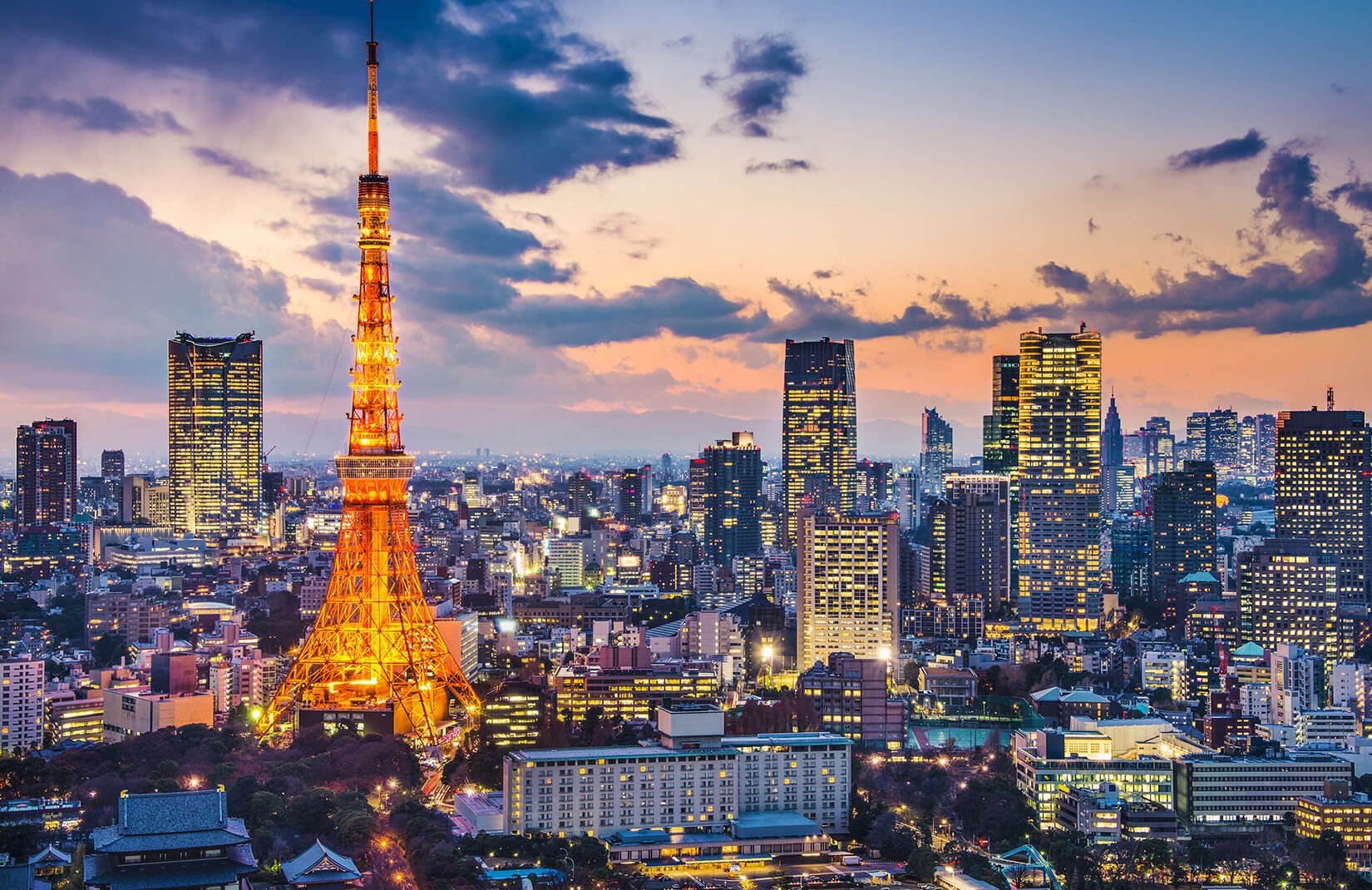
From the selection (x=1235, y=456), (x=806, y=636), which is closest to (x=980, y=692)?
(x=806, y=636)

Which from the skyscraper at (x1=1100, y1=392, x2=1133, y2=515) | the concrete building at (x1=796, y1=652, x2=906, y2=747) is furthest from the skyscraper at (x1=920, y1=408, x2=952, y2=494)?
the concrete building at (x1=796, y1=652, x2=906, y2=747)

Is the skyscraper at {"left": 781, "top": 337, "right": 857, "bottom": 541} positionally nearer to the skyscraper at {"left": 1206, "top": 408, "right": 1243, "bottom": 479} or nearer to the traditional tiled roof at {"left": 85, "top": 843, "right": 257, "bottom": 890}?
the skyscraper at {"left": 1206, "top": 408, "right": 1243, "bottom": 479}

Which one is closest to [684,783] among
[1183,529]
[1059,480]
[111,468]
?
[1059,480]

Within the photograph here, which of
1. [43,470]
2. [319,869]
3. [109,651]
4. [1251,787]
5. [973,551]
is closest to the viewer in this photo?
[319,869]

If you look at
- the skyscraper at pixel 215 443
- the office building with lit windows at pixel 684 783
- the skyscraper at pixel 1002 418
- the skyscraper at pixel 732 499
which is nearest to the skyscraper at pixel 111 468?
the skyscraper at pixel 215 443

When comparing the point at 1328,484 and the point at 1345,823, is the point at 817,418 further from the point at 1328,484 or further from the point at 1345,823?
the point at 1345,823

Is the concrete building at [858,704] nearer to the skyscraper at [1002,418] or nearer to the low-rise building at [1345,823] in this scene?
the low-rise building at [1345,823]

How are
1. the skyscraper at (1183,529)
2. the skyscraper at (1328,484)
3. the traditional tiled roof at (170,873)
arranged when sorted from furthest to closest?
the skyscraper at (1183,529)
the skyscraper at (1328,484)
the traditional tiled roof at (170,873)

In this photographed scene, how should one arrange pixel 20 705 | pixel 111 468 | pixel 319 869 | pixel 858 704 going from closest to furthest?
1. pixel 319 869
2. pixel 20 705
3. pixel 858 704
4. pixel 111 468
